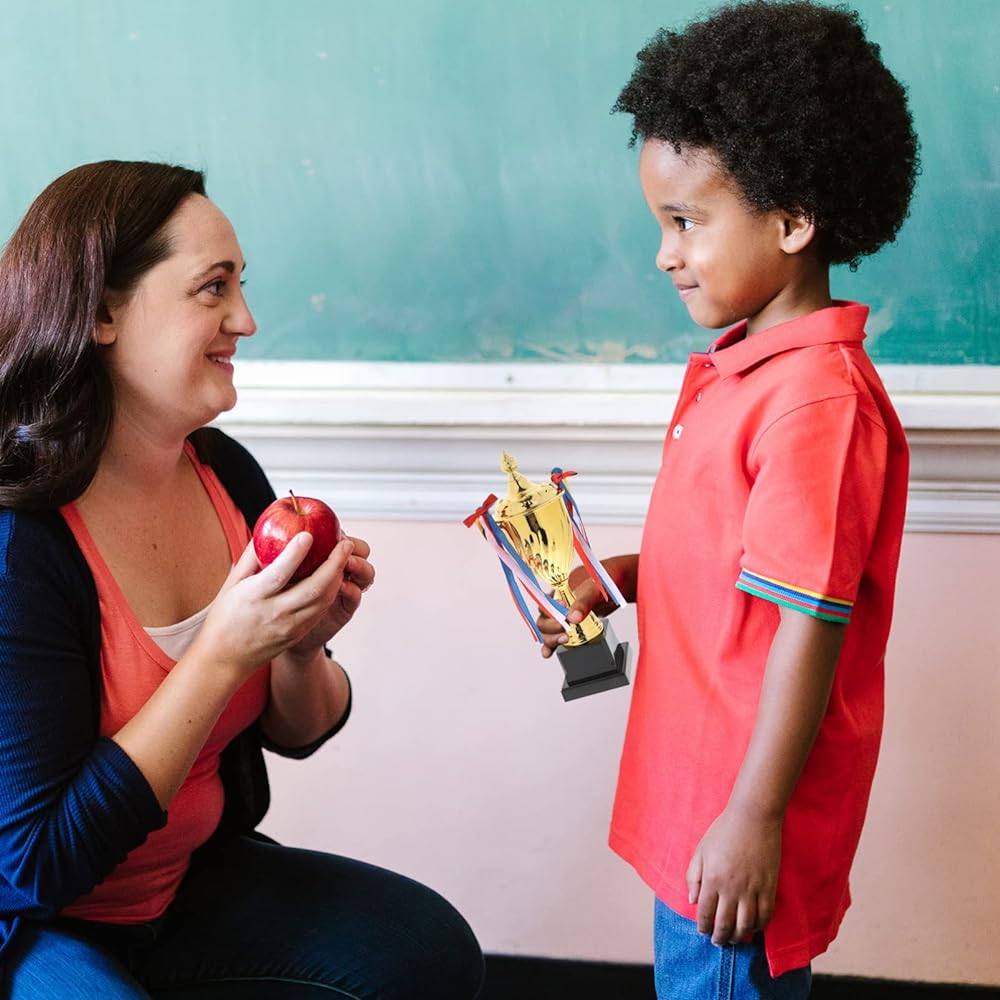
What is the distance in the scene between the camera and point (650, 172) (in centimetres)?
104

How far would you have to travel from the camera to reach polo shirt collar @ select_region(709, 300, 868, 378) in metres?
0.99

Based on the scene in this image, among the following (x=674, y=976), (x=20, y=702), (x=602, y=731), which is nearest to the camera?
(x=20, y=702)

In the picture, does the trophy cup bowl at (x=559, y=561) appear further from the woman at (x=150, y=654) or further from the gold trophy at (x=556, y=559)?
the woman at (x=150, y=654)

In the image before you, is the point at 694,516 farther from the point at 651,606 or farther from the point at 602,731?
the point at 602,731

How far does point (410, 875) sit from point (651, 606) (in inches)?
26.6

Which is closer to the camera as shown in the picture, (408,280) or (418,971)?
(418,971)

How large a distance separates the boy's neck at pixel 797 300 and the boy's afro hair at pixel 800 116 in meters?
0.02

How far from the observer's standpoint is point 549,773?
1.54 meters

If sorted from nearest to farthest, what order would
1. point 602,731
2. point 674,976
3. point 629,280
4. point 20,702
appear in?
point 20,702
point 674,976
point 629,280
point 602,731

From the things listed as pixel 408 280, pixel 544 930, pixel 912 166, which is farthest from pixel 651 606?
pixel 544 930

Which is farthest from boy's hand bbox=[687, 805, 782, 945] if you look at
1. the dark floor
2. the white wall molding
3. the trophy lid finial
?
the dark floor

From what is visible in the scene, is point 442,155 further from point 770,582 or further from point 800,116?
point 770,582

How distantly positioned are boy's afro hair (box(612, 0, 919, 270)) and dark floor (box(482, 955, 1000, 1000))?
3.20ft

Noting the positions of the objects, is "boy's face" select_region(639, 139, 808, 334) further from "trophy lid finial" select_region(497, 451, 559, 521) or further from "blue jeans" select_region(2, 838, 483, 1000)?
"blue jeans" select_region(2, 838, 483, 1000)
